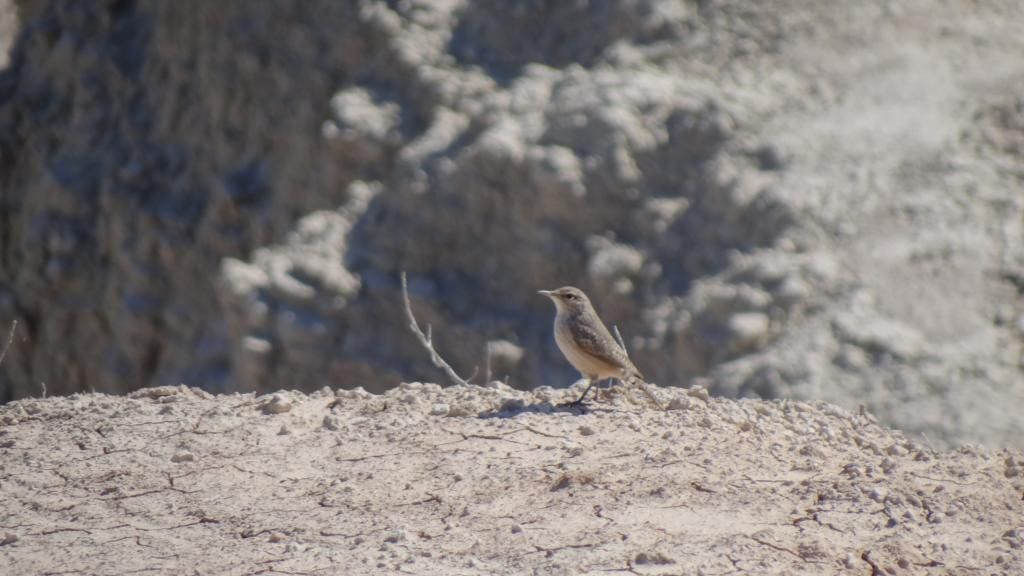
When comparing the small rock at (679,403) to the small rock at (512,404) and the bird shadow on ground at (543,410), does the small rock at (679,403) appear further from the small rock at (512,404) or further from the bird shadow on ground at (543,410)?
the small rock at (512,404)

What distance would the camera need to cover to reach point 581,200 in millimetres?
9609

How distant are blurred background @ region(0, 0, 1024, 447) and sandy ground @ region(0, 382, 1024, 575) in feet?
11.2

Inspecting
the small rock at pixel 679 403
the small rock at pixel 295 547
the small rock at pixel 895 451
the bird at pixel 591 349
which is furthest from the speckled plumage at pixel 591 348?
the small rock at pixel 295 547

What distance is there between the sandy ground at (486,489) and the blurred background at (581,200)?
3405 millimetres

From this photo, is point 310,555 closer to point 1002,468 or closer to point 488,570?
point 488,570

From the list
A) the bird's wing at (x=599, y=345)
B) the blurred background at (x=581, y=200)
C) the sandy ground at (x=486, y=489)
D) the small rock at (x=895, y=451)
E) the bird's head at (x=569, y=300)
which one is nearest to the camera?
the sandy ground at (x=486, y=489)

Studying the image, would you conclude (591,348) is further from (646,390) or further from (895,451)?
(895,451)

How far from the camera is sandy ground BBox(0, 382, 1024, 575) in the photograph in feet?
12.7

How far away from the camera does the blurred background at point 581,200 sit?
883 centimetres

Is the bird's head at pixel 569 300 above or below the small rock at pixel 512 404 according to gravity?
above

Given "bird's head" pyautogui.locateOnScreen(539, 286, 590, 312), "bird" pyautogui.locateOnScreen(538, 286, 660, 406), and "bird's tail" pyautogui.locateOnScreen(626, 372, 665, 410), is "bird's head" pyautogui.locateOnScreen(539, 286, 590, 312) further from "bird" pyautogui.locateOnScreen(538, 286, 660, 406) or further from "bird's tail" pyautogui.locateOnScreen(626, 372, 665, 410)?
"bird's tail" pyautogui.locateOnScreen(626, 372, 665, 410)

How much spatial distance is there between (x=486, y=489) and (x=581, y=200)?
549cm

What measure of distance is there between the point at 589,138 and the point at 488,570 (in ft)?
20.3

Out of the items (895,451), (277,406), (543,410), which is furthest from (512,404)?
(895,451)
